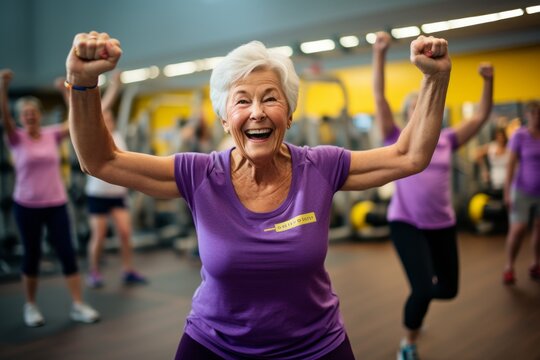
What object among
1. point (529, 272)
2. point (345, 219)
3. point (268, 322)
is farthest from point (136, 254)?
point (268, 322)

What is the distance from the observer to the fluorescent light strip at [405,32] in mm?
2682

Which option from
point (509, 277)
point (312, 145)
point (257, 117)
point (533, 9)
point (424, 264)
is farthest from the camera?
point (312, 145)

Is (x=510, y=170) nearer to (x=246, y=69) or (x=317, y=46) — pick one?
(x=317, y=46)

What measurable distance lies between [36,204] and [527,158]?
3.63m

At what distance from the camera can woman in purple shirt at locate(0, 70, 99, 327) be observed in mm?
3461

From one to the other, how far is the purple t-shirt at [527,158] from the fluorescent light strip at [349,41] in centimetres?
153

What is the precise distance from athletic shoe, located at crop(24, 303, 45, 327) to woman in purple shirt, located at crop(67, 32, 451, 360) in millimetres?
2615

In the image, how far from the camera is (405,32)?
2.78 m

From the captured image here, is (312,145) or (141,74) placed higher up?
(141,74)

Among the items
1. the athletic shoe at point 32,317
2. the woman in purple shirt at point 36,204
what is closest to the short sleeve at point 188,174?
the woman in purple shirt at point 36,204

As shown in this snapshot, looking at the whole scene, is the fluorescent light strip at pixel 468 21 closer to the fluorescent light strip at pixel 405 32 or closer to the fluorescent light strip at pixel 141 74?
the fluorescent light strip at pixel 405 32

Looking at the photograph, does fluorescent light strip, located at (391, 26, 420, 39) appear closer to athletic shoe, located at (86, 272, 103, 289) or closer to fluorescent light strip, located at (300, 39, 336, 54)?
fluorescent light strip, located at (300, 39, 336, 54)

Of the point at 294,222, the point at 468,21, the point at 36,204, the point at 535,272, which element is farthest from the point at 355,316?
the point at 294,222

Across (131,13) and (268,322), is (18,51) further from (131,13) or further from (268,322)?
(268,322)
